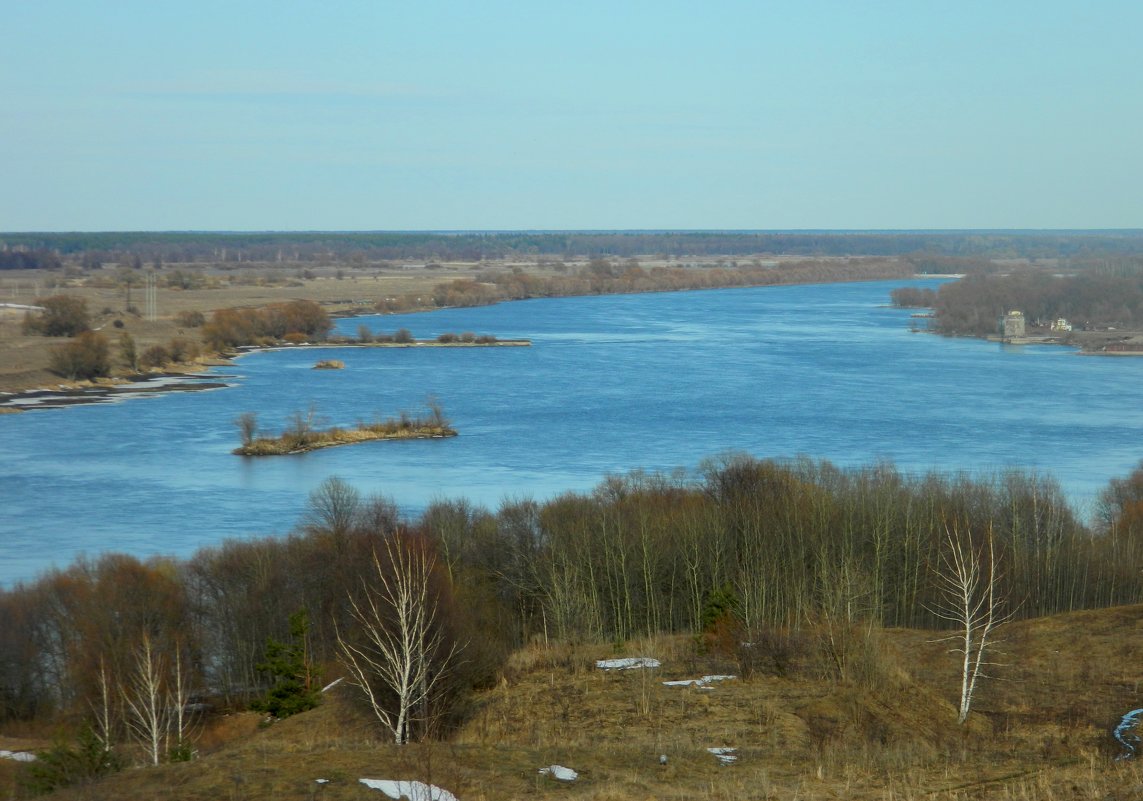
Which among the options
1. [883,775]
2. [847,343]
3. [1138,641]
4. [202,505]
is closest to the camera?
[883,775]

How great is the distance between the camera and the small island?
27.9 meters

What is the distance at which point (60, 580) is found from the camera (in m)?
15.0

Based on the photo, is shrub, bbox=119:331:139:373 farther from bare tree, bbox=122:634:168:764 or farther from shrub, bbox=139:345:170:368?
bare tree, bbox=122:634:168:764

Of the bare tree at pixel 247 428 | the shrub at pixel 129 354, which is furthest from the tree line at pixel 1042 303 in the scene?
the bare tree at pixel 247 428

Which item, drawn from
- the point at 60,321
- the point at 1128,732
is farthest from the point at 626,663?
the point at 60,321

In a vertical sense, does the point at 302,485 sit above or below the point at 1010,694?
below

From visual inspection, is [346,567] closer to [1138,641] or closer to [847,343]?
[1138,641]

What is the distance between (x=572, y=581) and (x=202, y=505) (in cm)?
1010

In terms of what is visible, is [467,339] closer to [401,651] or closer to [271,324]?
[271,324]

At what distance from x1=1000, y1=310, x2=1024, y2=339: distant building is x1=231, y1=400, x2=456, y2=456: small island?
30.9m

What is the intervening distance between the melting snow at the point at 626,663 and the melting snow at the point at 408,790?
4.06 meters

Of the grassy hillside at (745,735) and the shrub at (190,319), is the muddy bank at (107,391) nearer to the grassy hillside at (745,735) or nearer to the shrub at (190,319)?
the shrub at (190,319)

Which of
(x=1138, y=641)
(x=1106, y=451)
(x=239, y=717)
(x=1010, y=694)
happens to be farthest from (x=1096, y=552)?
(x=1106, y=451)

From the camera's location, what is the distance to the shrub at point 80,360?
39.3 metres
